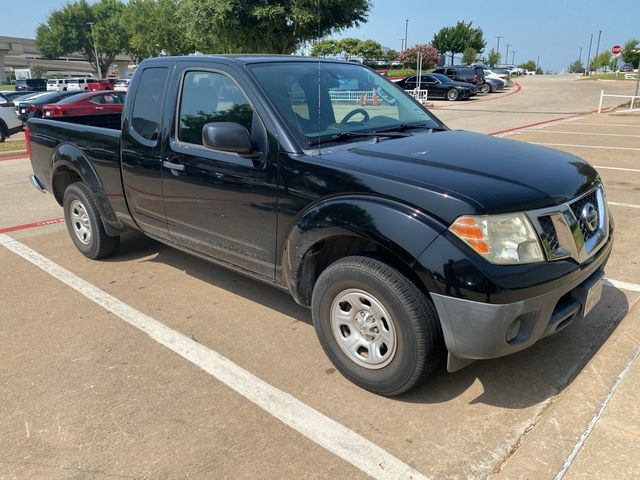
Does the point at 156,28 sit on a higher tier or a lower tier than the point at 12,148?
higher

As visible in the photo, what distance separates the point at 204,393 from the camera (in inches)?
122

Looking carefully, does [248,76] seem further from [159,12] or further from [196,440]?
[159,12]

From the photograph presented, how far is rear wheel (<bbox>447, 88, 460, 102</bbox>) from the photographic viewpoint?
3025 cm

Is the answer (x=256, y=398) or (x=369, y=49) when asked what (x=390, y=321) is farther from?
(x=369, y=49)

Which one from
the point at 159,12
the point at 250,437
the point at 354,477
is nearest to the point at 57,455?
the point at 250,437

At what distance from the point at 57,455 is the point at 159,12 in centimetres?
5213

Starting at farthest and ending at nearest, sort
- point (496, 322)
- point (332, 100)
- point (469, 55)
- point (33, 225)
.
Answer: point (469, 55) < point (33, 225) < point (332, 100) < point (496, 322)

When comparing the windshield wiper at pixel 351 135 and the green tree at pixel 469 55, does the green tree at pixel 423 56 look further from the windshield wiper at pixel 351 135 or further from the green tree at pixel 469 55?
the windshield wiper at pixel 351 135

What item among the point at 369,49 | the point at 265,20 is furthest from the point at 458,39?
the point at 265,20

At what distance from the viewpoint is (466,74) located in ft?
114

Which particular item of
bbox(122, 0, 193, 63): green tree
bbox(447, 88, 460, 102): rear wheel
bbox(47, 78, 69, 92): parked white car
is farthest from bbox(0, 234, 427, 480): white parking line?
bbox(47, 78, 69, 92): parked white car

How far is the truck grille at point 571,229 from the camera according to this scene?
8.70 ft

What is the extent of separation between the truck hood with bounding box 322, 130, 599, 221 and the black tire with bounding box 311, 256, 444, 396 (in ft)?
1.36

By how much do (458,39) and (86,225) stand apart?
6976 cm
